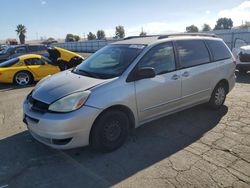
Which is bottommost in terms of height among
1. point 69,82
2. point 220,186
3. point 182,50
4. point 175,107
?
point 220,186

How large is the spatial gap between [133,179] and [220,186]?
43.1 inches

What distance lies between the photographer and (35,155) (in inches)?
167

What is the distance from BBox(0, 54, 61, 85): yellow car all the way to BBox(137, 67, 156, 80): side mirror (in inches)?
298

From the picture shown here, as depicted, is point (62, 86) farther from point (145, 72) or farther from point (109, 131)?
point (145, 72)

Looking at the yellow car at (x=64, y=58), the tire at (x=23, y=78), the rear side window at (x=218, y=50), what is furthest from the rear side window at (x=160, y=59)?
the yellow car at (x=64, y=58)

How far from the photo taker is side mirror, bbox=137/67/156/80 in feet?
14.2

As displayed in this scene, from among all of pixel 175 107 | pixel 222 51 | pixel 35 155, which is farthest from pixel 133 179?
pixel 222 51

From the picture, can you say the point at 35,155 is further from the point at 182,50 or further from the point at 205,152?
the point at 182,50

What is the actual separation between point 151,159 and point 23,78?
8228 mm

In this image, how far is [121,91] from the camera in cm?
418

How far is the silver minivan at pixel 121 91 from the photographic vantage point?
3.87m

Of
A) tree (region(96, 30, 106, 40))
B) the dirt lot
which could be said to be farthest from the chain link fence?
tree (region(96, 30, 106, 40))

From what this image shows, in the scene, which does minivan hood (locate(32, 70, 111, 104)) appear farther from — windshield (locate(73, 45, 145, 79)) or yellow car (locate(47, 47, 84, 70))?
yellow car (locate(47, 47, 84, 70))

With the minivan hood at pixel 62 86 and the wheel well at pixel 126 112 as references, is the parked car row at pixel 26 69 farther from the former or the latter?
the wheel well at pixel 126 112
